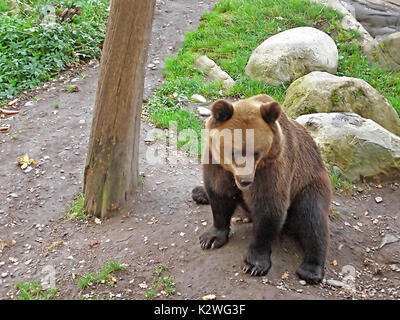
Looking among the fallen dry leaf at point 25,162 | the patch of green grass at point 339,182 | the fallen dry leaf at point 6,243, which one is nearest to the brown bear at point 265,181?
the patch of green grass at point 339,182

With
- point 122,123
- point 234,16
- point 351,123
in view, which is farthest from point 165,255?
point 234,16

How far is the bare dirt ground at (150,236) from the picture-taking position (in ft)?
15.9

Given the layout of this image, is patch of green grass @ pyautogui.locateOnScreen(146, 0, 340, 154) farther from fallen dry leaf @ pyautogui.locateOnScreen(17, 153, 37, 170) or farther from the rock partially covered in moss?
fallen dry leaf @ pyautogui.locateOnScreen(17, 153, 37, 170)

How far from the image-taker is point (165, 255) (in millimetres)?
5191

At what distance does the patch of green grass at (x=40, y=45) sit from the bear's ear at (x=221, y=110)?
17.2 feet

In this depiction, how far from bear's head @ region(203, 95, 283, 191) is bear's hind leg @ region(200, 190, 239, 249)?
51cm

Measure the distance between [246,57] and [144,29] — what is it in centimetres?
470

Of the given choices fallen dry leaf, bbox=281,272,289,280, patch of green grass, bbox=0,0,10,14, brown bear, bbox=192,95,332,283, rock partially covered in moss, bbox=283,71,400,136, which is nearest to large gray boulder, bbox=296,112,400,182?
rock partially covered in moss, bbox=283,71,400,136

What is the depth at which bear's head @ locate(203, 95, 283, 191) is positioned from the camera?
4.25 metres

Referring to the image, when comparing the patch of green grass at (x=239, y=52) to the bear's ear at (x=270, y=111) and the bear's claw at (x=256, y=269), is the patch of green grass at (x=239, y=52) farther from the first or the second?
the bear's ear at (x=270, y=111)

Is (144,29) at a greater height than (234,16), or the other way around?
(144,29)

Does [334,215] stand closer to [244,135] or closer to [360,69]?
[244,135]
